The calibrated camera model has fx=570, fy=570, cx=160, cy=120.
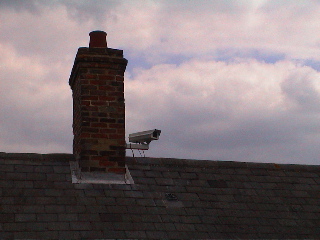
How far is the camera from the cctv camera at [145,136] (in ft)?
32.8

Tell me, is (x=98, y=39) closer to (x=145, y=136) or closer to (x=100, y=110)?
(x=100, y=110)

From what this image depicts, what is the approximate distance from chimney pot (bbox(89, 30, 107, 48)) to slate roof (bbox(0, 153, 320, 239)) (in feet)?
6.49

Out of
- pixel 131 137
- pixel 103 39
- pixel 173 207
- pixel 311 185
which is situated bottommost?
pixel 173 207

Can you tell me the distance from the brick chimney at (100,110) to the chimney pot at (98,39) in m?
0.11

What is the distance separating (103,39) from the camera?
994 centimetres

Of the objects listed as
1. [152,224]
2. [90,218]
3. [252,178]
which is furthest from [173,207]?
[252,178]

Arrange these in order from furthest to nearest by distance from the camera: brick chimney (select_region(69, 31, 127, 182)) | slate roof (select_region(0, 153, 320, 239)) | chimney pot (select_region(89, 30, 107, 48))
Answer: chimney pot (select_region(89, 30, 107, 48)), brick chimney (select_region(69, 31, 127, 182)), slate roof (select_region(0, 153, 320, 239))

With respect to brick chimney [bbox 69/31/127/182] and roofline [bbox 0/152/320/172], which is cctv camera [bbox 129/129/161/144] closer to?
roofline [bbox 0/152/320/172]


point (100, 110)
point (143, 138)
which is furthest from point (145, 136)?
point (100, 110)

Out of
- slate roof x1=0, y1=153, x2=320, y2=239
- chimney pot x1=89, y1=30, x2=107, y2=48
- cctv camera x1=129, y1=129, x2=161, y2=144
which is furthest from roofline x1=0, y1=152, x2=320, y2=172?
chimney pot x1=89, y1=30, x2=107, y2=48

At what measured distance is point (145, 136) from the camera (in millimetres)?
10133

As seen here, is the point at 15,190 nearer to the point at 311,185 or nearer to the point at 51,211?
the point at 51,211

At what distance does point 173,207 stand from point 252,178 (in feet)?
6.76

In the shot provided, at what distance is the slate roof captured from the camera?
783 cm
